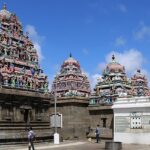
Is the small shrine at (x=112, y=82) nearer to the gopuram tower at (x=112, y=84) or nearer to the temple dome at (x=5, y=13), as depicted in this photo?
the gopuram tower at (x=112, y=84)

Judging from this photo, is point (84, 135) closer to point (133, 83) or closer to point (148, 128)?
point (148, 128)

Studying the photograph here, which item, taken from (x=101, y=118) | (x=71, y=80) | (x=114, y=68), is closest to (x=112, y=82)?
(x=114, y=68)

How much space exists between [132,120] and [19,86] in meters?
17.3

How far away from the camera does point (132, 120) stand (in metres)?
33.9

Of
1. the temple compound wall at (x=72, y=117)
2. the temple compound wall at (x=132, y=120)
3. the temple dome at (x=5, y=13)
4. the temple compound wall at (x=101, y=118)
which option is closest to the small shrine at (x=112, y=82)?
the temple dome at (x=5, y=13)

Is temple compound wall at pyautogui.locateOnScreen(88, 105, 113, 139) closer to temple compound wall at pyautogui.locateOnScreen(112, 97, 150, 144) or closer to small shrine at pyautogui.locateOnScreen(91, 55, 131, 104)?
temple compound wall at pyautogui.locateOnScreen(112, 97, 150, 144)

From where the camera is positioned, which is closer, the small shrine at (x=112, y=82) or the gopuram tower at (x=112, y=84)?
the gopuram tower at (x=112, y=84)

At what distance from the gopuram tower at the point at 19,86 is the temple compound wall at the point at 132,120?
255 inches

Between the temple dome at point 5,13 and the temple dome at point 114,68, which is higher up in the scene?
the temple dome at point 5,13

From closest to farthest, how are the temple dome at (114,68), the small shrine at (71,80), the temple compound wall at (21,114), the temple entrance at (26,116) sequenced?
the temple compound wall at (21,114) → the temple entrance at (26,116) → the temple dome at (114,68) → the small shrine at (71,80)

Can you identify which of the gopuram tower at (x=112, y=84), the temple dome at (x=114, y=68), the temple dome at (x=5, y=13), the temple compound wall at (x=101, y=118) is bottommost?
the temple compound wall at (x=101, y=118)

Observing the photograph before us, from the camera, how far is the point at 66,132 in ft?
136

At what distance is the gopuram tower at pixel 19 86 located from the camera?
1335 inches

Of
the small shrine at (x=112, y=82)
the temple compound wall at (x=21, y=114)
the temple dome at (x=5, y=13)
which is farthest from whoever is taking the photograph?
the small shrine at (x=112, y=82)
